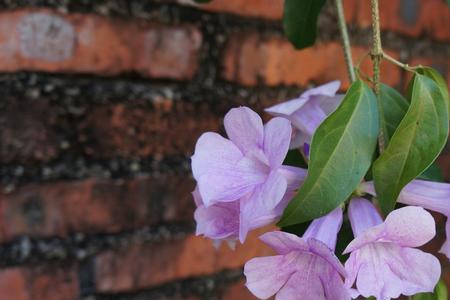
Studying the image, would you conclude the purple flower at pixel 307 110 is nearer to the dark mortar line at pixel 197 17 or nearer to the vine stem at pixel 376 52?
the vine stem at pixel 376 52

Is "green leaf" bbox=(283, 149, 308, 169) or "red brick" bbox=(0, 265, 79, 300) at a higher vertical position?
"green leaf" bbox=(283, 149, 308, 169)

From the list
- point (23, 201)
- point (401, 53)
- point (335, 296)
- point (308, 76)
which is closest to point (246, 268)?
point (335, 296)

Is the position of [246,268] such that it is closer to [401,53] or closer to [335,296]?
[335,296]

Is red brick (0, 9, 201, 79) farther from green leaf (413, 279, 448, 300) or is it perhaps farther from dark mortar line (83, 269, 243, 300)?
green leaf (413, 279, 448, 300)

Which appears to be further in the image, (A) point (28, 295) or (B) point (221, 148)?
(A) point (28, 295)

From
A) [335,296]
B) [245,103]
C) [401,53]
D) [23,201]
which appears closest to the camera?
[335,296]

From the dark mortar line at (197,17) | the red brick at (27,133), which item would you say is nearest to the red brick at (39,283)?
the red brick at (27,133)

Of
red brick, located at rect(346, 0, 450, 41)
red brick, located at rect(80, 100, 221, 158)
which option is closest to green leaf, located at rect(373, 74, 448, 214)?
red brick, located at rect(80, 100, 221, 158)
